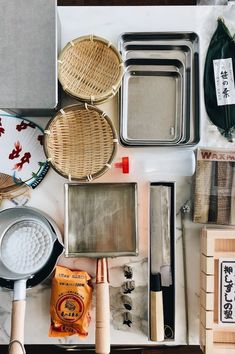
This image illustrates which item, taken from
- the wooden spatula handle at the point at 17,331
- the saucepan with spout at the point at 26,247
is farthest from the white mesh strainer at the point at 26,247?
the wooden spatula handle at the point at 17,331

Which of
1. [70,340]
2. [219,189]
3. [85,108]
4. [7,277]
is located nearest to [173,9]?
[85,108]

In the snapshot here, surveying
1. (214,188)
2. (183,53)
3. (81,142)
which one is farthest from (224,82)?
(81,142)

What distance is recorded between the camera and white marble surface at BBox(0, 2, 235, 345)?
1334 millimetres

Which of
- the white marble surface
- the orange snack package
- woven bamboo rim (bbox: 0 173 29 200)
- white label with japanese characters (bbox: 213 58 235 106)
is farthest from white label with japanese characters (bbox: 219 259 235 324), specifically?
woven bamboo rim (bbox: 0 173 29 200)

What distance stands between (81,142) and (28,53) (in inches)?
10.6

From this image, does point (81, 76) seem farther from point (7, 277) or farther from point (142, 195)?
point (7, 277)

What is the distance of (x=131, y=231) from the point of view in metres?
1.32

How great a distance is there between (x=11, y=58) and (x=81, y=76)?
204 millimetres

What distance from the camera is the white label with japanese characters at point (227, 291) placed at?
1248 mm

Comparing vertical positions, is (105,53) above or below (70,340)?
above

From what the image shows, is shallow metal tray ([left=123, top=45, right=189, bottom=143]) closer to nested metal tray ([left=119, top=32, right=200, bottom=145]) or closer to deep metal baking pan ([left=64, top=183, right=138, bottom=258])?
nested metal tray ([left=119, top=32, right=200, bottom=145])

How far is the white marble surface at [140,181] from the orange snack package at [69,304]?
0.19 ft

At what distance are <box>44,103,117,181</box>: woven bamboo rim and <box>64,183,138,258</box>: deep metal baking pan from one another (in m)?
0.06

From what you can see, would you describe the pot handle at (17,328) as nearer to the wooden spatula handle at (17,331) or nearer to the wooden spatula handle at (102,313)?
the wooden spatula handle at (17,331)
